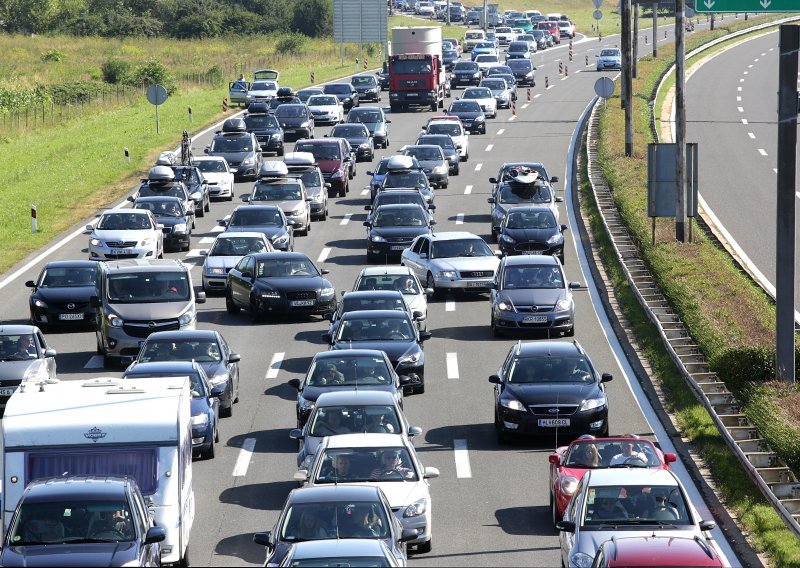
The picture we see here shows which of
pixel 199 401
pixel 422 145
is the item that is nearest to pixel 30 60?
pixel 422 145

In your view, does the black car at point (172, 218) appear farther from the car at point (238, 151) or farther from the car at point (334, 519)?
the car at point (334, 519)

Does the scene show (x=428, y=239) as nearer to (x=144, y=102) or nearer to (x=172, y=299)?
(x=172, y=299)

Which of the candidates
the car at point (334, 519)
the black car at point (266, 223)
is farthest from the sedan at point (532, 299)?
the car at point (334, 519)

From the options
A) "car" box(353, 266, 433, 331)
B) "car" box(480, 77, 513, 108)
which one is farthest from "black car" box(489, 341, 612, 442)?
"car" box(480, 77, 513, 108)

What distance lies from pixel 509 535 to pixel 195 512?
4238mm

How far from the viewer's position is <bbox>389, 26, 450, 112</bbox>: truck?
2953 inches

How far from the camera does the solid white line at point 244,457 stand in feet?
73.5

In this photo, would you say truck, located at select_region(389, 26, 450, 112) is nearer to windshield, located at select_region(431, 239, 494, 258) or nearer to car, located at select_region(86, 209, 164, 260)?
car, located at select_region(86, 209, 164, 260)

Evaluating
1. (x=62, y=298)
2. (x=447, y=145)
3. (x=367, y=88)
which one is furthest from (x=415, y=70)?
(x=62, y=298)

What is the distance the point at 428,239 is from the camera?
37656mm

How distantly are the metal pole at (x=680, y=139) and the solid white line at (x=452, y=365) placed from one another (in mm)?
11289

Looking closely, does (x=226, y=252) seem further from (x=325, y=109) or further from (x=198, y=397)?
(x=325, y=109)

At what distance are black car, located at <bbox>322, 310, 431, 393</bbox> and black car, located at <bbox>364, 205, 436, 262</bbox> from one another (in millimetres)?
11995

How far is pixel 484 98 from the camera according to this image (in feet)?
249
